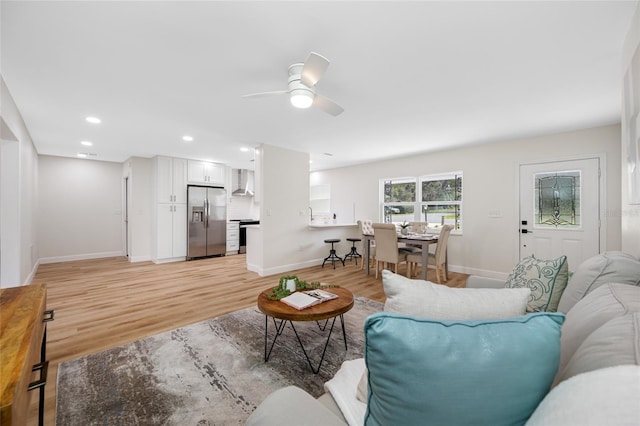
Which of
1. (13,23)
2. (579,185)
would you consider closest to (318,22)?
(13,23)

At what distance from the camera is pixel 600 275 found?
4.08 feet

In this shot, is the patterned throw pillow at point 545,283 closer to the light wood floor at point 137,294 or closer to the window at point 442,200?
the light wood floor at point 137,294

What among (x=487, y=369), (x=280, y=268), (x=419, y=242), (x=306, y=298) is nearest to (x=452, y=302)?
(x=487, y=369)

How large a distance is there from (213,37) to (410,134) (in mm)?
3135

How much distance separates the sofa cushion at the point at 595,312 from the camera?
0.81m

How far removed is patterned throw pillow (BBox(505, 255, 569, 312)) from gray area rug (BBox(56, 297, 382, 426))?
131cm

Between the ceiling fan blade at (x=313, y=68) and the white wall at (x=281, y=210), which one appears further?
the white wall at (x=281, y=210)

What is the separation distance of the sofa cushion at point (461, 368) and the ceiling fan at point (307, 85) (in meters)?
1.73

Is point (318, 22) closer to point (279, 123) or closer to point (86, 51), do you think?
point (86, 51)

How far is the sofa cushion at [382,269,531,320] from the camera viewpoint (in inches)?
31.8

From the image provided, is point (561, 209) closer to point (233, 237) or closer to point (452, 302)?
point (452, 302)

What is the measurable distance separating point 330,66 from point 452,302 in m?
2.10

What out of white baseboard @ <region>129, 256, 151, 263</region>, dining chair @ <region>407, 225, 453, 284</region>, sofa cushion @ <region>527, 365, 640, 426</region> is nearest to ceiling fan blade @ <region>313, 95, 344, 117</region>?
sofa cushion @ <region>527, 365, 640, 426</region>

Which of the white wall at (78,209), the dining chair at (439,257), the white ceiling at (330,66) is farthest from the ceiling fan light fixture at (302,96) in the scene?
the white wall at (78,209)
